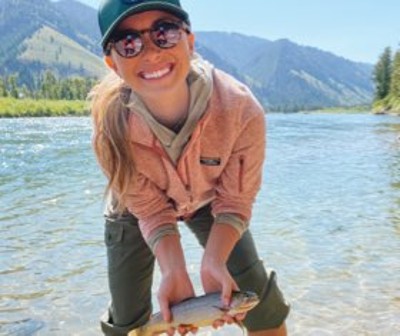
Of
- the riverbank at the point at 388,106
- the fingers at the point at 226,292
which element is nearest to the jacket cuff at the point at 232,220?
the fingers at the point at 226,292

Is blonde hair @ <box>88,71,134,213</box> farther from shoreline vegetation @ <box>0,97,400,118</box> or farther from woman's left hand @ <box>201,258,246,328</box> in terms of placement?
shoreline vegetation @ <box>0,97,400,118</box>

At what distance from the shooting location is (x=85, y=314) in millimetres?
6898

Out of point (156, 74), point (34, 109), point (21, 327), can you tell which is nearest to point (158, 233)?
point (156, 74)

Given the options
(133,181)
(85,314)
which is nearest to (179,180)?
(133,181)

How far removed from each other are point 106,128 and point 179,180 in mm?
612

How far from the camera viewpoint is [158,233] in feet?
13.4

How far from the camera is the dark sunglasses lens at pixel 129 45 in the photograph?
3512 mm

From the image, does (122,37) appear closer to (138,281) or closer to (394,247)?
(138,281)

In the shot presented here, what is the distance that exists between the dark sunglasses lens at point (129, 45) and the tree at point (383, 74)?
125672mm

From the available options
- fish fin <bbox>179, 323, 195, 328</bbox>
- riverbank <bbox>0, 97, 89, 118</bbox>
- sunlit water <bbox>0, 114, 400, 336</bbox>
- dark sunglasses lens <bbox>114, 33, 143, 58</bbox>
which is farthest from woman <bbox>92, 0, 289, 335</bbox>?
riverbank <bbox>0, 97, 89, 118</bbox>

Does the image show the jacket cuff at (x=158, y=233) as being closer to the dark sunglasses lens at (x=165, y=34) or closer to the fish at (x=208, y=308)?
the fish at (x=208, y=308)

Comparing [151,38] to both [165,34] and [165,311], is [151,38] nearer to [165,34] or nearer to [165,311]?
[165,34]

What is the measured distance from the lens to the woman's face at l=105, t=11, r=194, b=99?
3.50m

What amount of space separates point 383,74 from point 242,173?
127 metres
